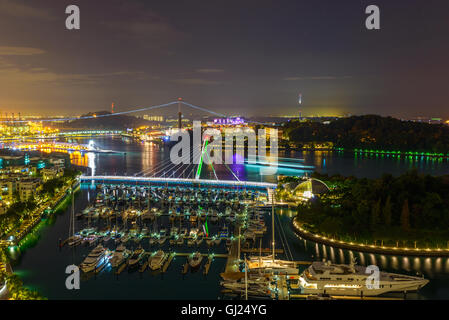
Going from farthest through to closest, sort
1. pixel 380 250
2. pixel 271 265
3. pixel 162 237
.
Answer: pixel 162 237 → pixel 380 250 → pixel 271 265

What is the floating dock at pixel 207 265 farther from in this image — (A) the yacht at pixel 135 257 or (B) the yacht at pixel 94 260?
(B) the yacht at pixel 94 260

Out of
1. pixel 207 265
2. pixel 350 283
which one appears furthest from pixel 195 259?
pixel 350 283

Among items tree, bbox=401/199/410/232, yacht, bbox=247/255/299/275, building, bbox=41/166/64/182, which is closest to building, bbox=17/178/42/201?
building, bbox=41/166/64/182

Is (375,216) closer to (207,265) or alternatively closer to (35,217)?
(207,265)

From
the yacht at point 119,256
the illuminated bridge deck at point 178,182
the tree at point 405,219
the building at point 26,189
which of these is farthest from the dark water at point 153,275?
the illuminated bridge deck at point 178,182

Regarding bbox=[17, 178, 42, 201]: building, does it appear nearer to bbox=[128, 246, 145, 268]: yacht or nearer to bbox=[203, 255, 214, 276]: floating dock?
bbox=[128, 246, 145, 268]: yacht

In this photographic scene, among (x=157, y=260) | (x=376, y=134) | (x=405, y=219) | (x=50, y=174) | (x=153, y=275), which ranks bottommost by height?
(x=153, y=275)
